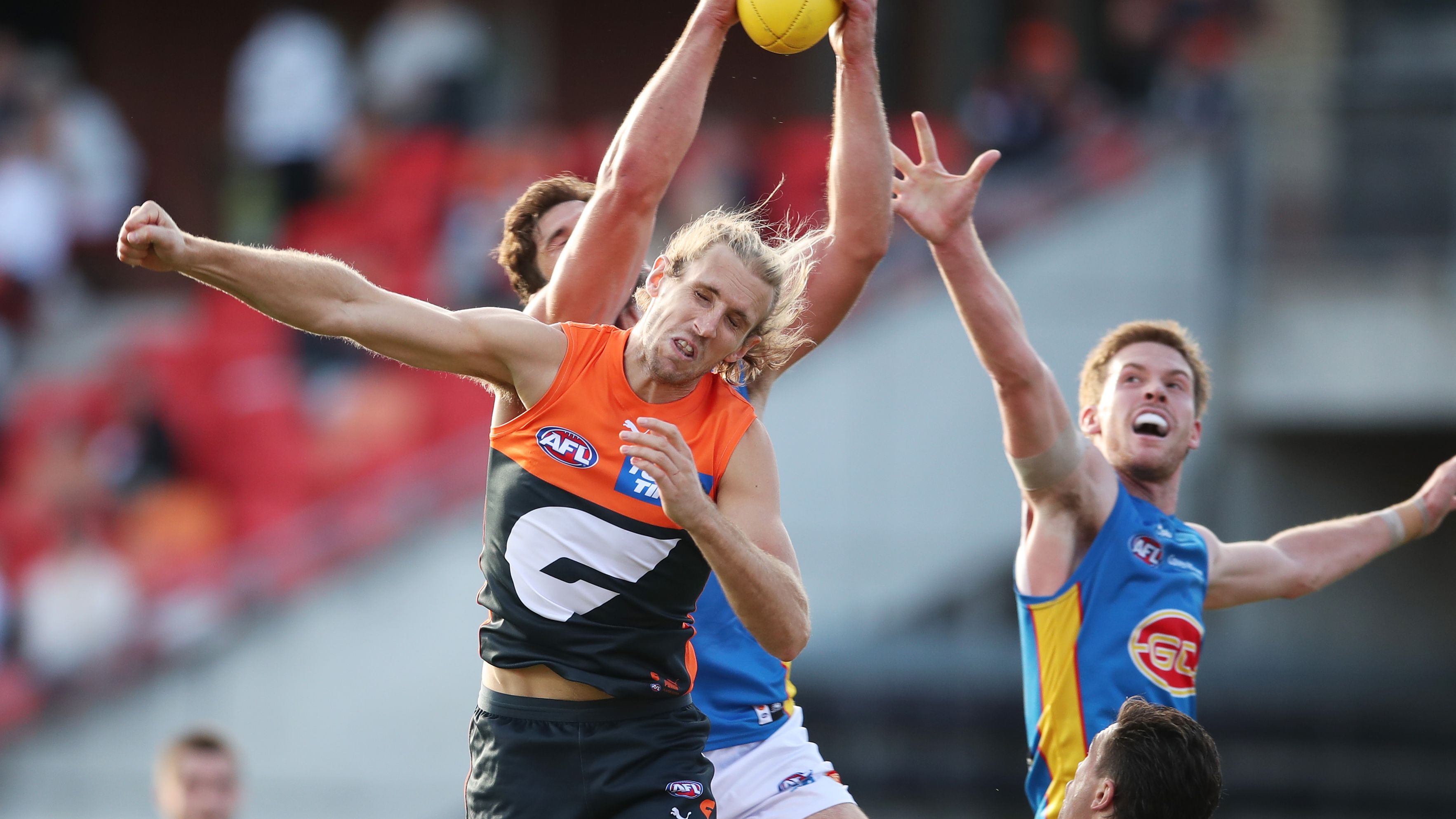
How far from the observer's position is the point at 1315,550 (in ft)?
18.5

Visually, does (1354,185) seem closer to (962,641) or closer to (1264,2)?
(1264,2)

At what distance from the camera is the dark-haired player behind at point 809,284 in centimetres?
461

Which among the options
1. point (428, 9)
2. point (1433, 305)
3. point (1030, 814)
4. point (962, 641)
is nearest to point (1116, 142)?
point (1433, 305)

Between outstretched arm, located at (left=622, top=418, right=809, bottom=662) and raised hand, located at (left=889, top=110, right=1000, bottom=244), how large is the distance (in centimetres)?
114

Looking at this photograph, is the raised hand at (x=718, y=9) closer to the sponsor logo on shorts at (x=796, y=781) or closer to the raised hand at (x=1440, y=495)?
the sponsor logo on shorts at (x=796, y=781)

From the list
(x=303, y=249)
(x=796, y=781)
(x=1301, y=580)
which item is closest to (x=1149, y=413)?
(x=1301, y=580)

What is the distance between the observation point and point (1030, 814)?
11.0m

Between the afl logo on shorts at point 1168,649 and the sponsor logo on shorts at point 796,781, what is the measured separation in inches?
42.3

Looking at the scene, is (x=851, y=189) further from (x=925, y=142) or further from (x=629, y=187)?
(x=629, y=187)

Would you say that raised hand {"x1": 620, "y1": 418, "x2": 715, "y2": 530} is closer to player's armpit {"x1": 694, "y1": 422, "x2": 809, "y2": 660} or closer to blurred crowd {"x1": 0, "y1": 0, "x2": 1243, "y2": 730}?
player's armpit {"x1": 694, "y1": 422, "x2": 809, "y2": 660}

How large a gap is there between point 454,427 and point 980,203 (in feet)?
13.6

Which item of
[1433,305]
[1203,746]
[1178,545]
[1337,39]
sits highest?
[1337,39]

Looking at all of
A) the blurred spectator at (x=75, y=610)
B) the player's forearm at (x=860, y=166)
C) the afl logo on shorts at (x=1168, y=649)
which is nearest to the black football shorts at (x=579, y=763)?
the player's forearm at (x=860, y=166)

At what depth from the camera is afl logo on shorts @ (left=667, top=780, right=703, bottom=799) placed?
4.00m
